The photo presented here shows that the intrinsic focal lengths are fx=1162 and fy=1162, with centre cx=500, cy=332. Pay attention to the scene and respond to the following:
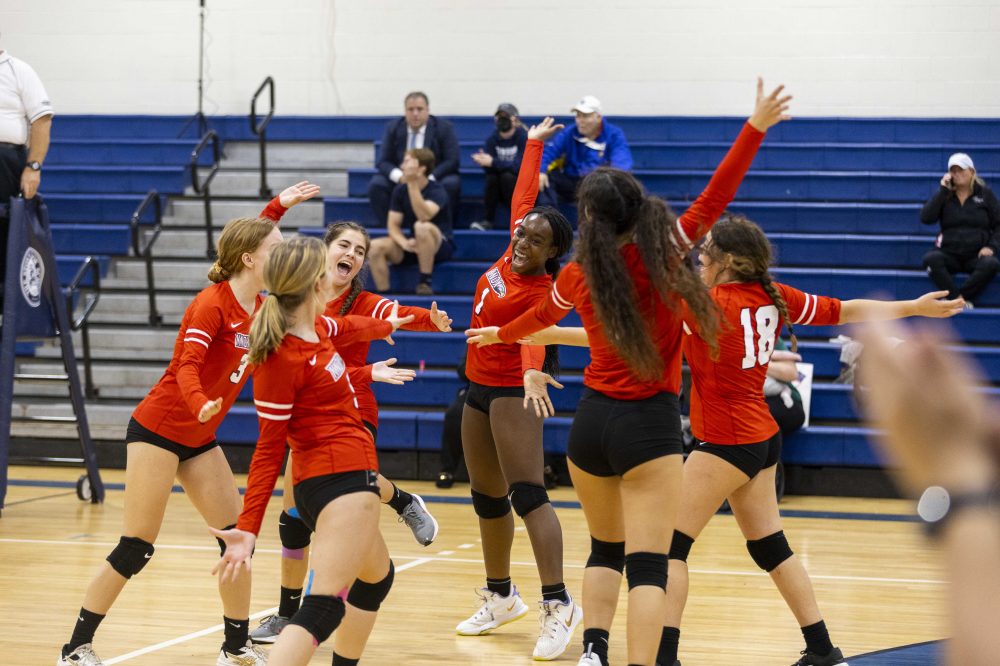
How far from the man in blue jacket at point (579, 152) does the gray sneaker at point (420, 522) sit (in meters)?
5.52

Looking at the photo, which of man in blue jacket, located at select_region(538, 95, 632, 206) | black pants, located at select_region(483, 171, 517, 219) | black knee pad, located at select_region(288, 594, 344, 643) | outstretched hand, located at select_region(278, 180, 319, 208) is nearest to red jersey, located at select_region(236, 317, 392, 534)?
black knee pad, located at select_region(288, 594, 344, 643)

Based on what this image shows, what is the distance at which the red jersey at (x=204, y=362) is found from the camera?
Result: 13.4ft

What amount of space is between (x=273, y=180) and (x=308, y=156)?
533 millimetres

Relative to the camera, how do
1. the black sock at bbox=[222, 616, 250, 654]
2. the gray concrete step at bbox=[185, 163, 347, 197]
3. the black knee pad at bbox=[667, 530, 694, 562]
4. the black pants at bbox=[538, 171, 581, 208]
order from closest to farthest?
the black knee pad at bbox=[667, 530, 694, 562] < the black sock at bbox=[222, 616, 250, 654] < the black pants at bbox=[538, 171, 581, 208] < the gray concrete step at bbox=[185, 163, 347, 197]

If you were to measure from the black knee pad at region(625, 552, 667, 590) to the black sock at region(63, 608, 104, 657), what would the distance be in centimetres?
196

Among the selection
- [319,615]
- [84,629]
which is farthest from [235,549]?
[84,629]

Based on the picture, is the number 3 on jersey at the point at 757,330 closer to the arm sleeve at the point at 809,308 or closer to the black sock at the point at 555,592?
the arm sleeve at the point at 809,308

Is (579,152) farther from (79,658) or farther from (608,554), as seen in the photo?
(79,658)

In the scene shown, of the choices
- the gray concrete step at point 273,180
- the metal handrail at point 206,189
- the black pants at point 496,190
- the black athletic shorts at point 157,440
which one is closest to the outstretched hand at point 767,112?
the black athletic shorts at point 157,440

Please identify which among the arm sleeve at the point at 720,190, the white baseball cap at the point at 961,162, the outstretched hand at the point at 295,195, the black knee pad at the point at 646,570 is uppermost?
the arm sleeve at the point at 720,190

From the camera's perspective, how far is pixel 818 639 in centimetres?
414

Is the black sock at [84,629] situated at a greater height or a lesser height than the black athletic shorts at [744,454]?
lesser

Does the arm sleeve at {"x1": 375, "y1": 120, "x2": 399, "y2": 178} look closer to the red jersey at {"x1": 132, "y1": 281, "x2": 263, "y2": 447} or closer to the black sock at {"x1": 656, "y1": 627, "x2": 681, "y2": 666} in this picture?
the red jersey at {"x1": 132, "y1": 281, "x2": 263, "y2": 447}

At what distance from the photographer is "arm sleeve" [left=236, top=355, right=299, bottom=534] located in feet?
10.6
